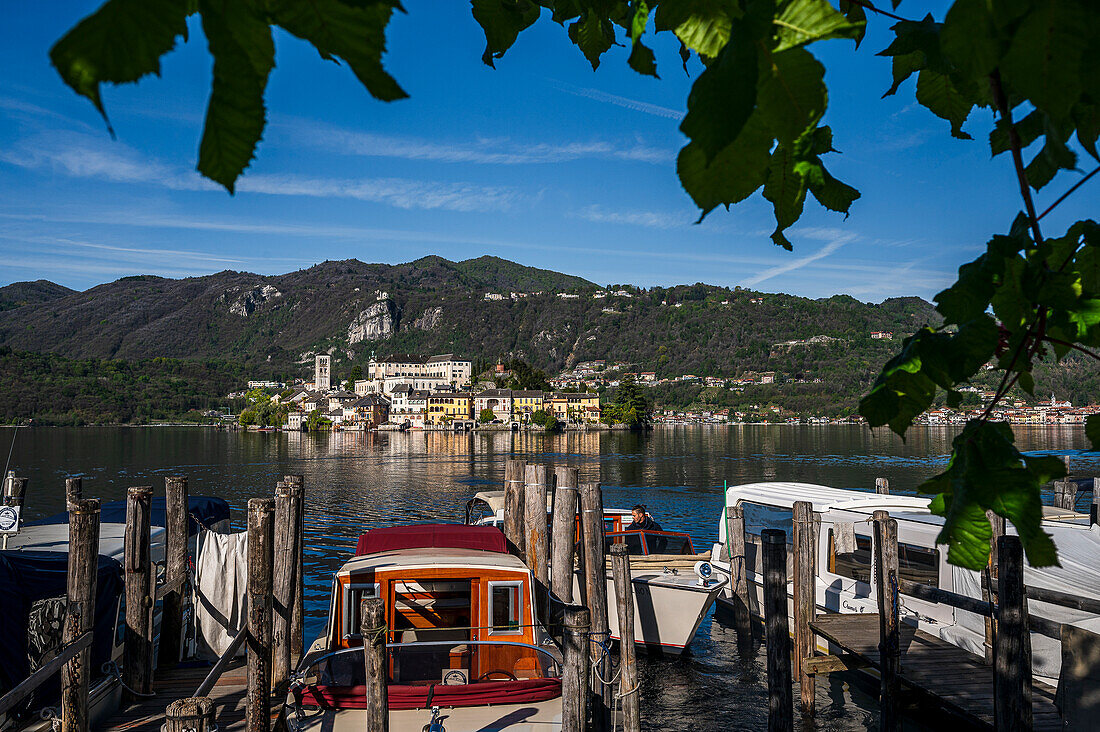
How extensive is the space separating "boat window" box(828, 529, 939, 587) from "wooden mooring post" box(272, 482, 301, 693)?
29.5 feet

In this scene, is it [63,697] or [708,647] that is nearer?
[63,697]

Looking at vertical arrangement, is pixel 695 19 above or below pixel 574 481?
above

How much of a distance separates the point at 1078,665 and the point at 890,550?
4245mm

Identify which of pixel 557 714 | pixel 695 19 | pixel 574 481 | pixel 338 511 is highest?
pixel 695 19

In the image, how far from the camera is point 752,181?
0.98 m

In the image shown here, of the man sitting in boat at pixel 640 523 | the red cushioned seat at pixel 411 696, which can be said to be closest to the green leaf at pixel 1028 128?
the red cushioned seat at pixel 411 696

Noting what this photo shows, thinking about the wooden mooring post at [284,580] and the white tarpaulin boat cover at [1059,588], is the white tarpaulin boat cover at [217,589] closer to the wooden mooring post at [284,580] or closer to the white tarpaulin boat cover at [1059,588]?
the wooden mooring post at [284,580]

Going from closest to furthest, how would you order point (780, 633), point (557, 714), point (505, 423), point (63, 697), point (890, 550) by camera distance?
1. point (63, 697)
2. point (557, 714)
3. point (780, 633)
4. point (890, 550)
5. point (505, 423)

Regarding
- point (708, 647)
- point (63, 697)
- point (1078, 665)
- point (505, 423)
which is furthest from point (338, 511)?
point (505, 423)

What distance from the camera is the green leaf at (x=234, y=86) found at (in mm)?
801

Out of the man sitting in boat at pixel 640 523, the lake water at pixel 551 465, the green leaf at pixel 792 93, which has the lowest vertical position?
the lake water at pixel 551 465

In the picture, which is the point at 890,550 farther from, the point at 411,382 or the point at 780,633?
the point at 411,382

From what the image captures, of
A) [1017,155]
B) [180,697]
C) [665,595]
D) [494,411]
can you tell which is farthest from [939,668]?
[494,411]

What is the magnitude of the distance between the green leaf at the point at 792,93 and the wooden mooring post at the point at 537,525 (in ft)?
34.7
